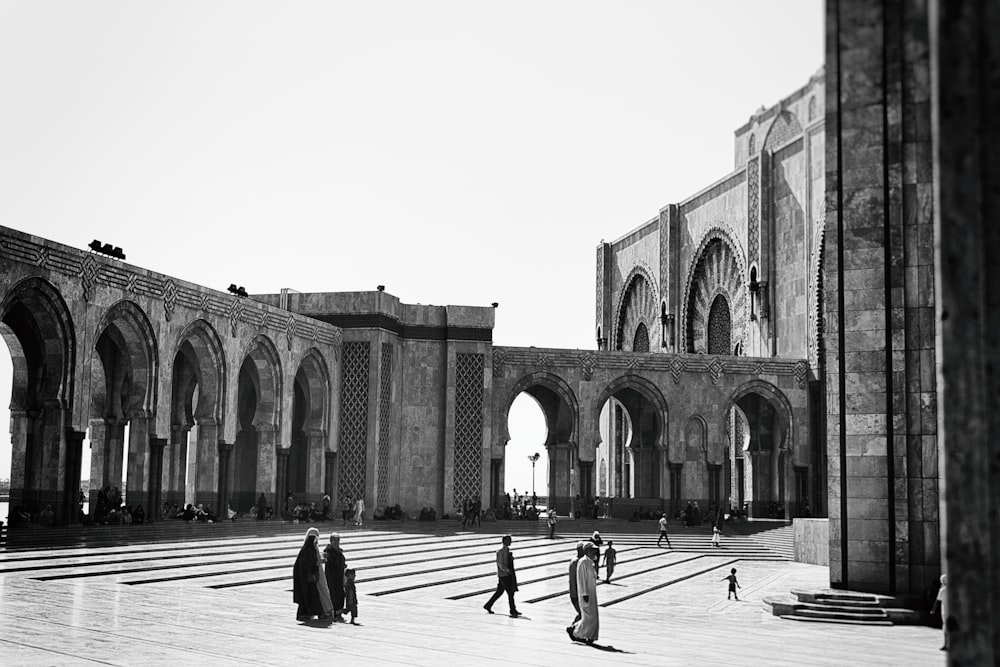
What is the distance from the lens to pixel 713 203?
1353 inches

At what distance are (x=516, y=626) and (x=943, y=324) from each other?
25.4 ft

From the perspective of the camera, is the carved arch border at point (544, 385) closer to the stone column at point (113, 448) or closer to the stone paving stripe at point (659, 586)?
the stone column at point (113, 448)

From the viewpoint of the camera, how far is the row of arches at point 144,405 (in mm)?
17516

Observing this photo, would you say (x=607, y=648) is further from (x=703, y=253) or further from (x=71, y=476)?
(x=703, y=253)

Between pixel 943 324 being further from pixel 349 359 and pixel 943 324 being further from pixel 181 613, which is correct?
pixel 349 359

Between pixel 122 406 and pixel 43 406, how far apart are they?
15.8ft

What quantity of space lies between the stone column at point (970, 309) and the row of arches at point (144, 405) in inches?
634

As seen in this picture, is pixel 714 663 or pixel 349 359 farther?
pixel 349 359

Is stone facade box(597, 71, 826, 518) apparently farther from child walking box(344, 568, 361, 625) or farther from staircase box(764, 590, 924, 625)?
child walking box(344, 568, 361, 625)

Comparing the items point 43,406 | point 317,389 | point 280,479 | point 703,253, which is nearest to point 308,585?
point 43,406

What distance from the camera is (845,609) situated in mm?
10258

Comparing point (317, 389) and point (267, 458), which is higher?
point (317, 389)

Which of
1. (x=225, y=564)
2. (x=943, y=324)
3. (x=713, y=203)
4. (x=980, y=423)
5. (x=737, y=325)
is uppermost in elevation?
(x=713, y=203)

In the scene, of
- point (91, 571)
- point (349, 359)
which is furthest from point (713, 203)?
point (91, 571)
